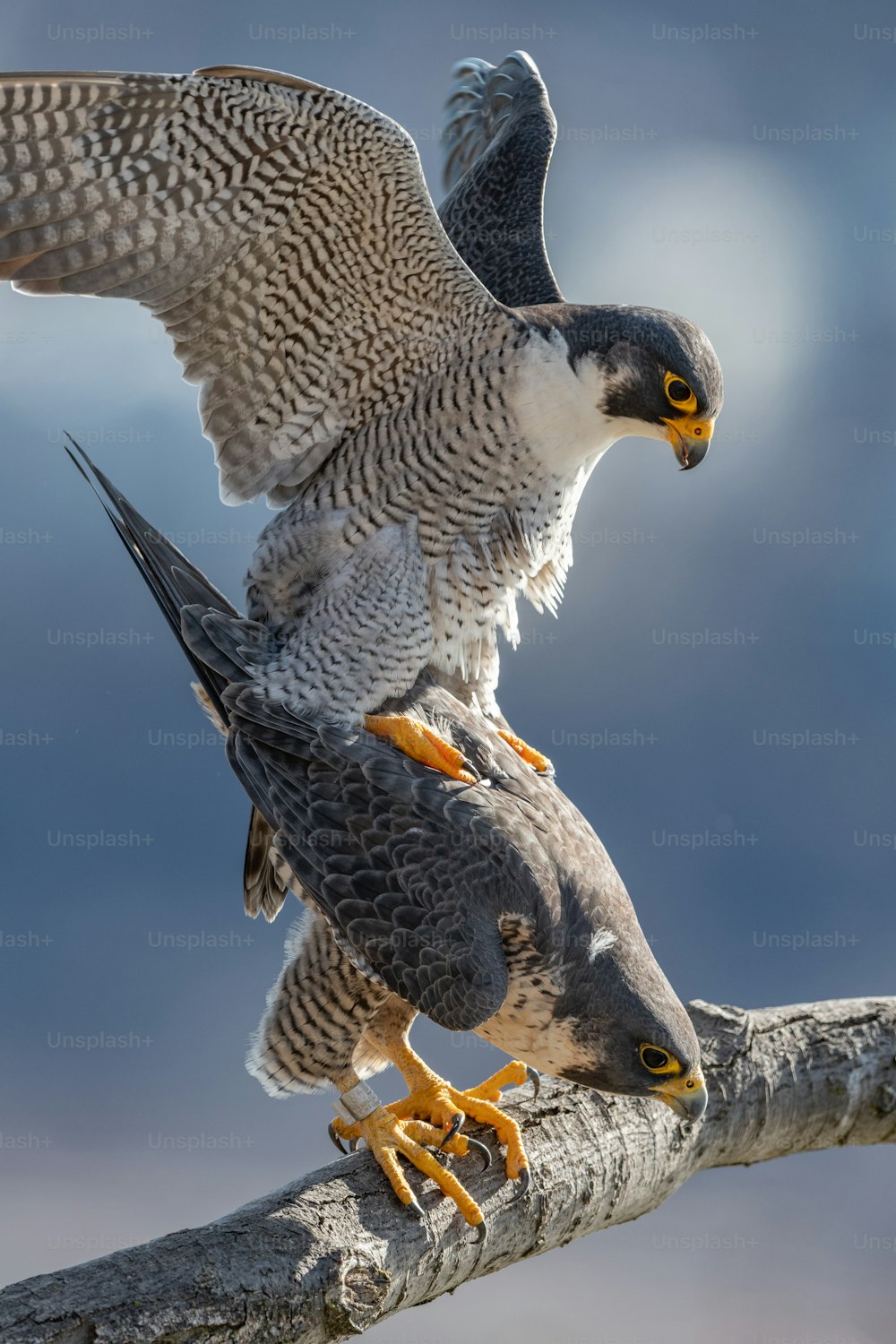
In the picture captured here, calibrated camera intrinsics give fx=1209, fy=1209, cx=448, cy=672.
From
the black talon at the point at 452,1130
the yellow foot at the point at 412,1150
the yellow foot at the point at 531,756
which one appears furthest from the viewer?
the yellow foot at the point at 531,756

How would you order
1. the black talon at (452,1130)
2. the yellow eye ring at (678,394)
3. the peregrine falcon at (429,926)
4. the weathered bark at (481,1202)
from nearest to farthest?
the weathered bark at (481,1202) < the peregrine falcon at (429,926) < the black talon at (452,1130) < the yellow eye ring at (678,394)

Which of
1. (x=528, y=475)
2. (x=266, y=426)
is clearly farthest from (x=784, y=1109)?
(x=266, y=426)

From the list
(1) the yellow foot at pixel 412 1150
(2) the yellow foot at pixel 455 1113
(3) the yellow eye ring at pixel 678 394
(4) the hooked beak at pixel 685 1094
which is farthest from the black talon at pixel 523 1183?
(3) the yellow eye ring at pixel 678 394

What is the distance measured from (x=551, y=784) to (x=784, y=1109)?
4.38 feet

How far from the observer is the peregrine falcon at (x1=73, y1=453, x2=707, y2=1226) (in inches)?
110

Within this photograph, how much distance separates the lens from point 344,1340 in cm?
279

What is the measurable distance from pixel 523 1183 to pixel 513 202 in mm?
3267

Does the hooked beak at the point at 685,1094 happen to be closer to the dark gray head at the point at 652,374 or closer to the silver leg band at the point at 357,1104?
the silver leg band at the point at 357,1104

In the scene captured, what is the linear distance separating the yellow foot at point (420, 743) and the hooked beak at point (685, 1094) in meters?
0.89

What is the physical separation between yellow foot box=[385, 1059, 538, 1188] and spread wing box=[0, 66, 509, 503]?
1.83 metres

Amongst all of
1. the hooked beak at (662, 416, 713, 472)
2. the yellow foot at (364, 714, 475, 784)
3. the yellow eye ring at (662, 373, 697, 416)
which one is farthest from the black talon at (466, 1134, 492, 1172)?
the yellow eye ring at (662, 373, 697, 416)

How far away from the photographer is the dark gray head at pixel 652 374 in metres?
3.21

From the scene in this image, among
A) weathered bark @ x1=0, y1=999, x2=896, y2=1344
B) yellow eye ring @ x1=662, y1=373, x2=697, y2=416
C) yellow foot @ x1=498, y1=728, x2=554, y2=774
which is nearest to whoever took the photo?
weathered bark @ x1=0, y1=999, x2=896, y2=1344

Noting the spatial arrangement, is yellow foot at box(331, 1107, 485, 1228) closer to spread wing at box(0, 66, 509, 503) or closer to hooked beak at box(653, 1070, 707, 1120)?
hooked beak at box(653, 1070, 707, 1120)
